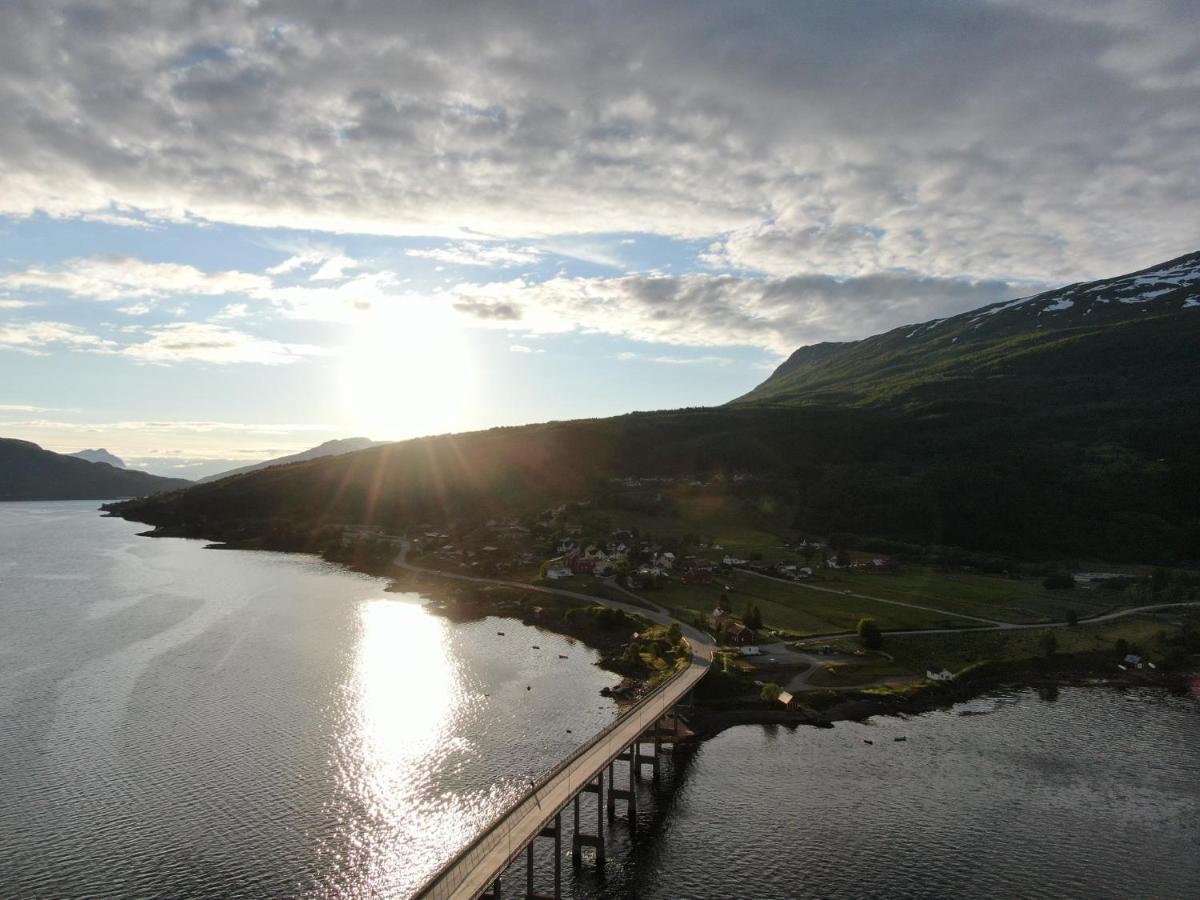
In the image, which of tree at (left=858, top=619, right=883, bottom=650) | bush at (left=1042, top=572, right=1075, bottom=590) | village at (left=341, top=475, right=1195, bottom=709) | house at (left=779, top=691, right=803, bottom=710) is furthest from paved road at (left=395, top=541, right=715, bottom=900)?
bush at (left=1042, top=572, right=1075, bottom=590)

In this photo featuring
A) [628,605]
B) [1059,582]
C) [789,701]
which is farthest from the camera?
→ [1059,582]

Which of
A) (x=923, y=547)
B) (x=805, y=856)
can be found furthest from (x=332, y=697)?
(x=923, y=547)

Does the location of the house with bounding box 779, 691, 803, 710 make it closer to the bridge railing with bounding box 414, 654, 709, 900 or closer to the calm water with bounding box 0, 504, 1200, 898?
the calm water with bounding box 0, 504, 1200, 898

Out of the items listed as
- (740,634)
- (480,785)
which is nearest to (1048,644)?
(740,634)

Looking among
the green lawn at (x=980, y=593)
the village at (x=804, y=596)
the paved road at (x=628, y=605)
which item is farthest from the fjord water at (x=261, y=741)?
the green lawn at (x=980, y=593)

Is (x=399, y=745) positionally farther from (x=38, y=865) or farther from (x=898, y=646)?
(x=898, y=646)

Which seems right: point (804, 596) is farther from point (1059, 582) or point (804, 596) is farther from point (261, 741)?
point (261, 741)

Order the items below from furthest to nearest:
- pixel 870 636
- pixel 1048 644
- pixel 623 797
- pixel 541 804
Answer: pixel 1048 644, pixel 870 636, pixel 623 797, pixel 541 804
